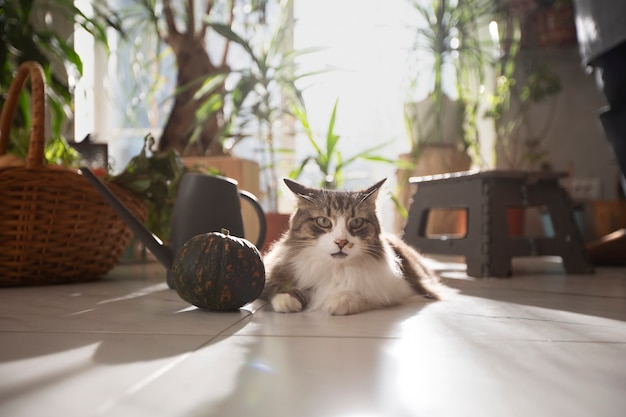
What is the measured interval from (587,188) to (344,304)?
3432mm

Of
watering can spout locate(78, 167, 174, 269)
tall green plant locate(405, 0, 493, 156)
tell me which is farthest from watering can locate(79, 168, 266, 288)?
tall green plant locate(405, 0, 493, 156)

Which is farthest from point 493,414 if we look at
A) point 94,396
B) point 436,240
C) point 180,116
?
point 180,116

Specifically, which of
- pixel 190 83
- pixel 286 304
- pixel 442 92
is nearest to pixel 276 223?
pixel 190 83

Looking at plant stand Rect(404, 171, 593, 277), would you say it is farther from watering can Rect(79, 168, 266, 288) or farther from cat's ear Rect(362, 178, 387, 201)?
watering can Rect(79, 168, 266, 288)

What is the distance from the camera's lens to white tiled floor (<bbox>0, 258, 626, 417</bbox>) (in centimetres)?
57

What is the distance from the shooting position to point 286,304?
1215 mm

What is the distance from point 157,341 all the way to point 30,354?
0.18 m

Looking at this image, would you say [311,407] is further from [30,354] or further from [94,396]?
[30,354]

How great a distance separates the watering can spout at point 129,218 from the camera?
4.38ft

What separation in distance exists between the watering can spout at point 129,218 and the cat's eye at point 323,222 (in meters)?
0.40

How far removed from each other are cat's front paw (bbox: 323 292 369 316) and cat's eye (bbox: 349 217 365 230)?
0.57 feet

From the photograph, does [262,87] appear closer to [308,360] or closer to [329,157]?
[329,157]

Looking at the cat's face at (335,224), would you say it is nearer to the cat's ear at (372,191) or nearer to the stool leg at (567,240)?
the cat's ear at (372,191)

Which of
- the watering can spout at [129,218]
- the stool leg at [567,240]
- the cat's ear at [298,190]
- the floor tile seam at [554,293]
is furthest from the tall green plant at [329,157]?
the watering can spout at [129,218]
